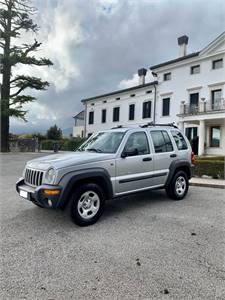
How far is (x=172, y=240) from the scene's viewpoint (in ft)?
12.5

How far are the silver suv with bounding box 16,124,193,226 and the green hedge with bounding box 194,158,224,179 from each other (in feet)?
13.2

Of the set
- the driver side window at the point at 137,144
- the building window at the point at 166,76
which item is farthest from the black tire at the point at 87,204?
the building window at the point at 166,76

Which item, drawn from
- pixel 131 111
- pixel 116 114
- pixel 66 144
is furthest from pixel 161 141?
pixel 66 144

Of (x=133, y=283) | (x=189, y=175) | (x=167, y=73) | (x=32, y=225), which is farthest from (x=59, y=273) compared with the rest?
(x=167, y=73)

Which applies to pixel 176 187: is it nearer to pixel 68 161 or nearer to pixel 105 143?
pixel 105 143

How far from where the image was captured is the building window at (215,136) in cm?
Result: 2184

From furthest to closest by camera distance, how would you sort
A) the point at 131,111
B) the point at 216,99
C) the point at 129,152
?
1. the point at 131,111
2. the point at 216,99
3. the point at 129,152

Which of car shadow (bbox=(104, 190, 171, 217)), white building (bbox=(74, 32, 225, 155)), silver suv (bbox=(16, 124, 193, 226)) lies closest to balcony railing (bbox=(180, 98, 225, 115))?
white building (bbox=(74, 32, 225, 155))

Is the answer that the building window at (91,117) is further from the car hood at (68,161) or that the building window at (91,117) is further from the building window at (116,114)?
the car hood at (68,161)

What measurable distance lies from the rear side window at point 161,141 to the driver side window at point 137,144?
0.98 feet

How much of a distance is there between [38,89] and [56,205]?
74.6ft

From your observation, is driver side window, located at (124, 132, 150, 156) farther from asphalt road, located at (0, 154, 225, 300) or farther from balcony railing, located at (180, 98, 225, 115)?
balcony railing, located at (180, 98, 225, 115)

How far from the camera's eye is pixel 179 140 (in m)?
6.52

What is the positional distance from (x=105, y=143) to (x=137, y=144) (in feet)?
2.38
